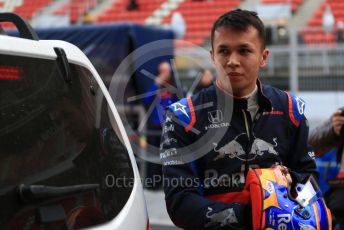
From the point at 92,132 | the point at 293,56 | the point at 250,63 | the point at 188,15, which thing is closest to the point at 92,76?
the point at 92,132

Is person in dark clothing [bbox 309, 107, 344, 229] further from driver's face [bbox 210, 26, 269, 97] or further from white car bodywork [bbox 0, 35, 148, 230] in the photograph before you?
white car bodywork [bbox 0, 35, 148, 230]

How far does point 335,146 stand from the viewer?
158 inches

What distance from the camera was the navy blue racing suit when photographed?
2344 millimetres

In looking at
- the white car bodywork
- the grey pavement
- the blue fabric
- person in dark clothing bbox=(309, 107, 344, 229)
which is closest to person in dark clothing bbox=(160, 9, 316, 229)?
the white car bodywork

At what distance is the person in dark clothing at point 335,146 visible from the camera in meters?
3.72

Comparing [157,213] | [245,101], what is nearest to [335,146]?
[245,101]

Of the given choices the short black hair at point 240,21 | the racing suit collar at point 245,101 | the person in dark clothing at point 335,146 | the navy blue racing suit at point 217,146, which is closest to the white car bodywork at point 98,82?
the navy blue racing suit at point 217,146

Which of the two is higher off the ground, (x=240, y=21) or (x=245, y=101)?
(x=240, y=21)

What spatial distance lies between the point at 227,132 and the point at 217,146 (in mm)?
71

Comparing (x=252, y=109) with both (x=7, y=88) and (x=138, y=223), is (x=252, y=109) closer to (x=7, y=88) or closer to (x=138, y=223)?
(x=138, y=223)

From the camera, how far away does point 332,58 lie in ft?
37.1

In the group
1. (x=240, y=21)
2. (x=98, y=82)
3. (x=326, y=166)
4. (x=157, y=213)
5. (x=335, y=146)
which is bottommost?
(x=157, y=213)

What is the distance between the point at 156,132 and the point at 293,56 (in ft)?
10.7

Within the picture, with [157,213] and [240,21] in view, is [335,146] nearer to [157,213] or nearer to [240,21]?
[240,21]
